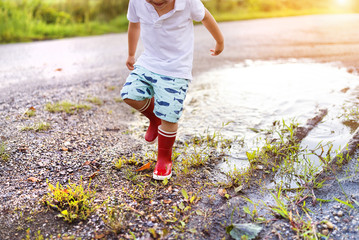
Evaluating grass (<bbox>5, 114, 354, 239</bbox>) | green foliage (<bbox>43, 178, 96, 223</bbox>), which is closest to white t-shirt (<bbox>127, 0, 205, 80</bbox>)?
grass (<bbox>5, 114, 354, 239</bbox>)

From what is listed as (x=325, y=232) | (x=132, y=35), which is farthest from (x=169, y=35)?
(x=325, y=232)

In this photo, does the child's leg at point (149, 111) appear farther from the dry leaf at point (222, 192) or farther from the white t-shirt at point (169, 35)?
the dry leaf at point (222, 192)

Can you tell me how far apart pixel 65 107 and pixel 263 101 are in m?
2.27

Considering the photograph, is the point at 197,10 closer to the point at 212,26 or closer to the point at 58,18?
the point at 212,26

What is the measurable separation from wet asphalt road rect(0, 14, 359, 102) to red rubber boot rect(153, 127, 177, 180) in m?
2.67

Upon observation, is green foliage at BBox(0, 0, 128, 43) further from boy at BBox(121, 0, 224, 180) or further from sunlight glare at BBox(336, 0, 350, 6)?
sunlight glare at BBox(336, 0, 350, 6)

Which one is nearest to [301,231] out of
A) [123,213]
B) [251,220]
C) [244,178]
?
[251,220]

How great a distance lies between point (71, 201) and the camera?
2246 mm

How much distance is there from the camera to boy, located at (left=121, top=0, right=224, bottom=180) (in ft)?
A: 8.23

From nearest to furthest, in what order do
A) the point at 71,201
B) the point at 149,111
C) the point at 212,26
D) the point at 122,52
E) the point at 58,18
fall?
the point at 71,201 → the point at 212,26 → the point at 149,111 → the point at 122,52 → the point at 58,18

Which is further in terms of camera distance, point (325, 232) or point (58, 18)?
point (58, 18)

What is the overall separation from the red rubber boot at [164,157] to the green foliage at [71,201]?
19.3 inches

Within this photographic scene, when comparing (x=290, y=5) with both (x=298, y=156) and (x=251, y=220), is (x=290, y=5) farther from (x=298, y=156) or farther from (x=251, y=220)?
(x=251, y=220)

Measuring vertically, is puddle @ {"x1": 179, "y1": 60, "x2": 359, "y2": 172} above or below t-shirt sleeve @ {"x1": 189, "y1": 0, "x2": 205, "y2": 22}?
below
